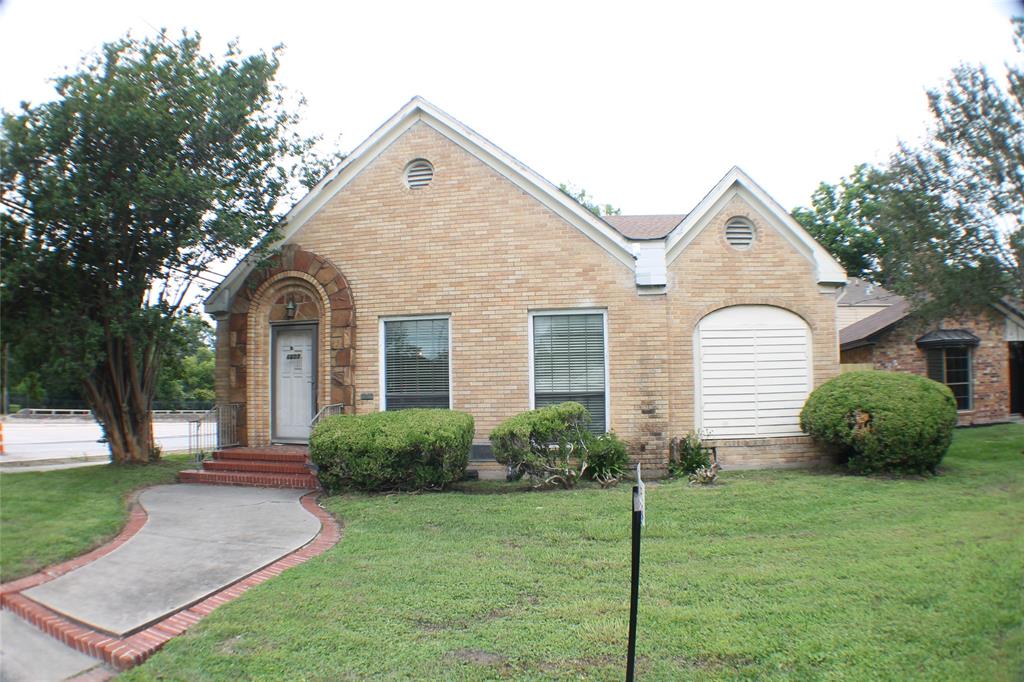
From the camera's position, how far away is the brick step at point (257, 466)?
33.4 feet

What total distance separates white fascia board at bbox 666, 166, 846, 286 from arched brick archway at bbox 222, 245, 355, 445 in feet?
20.0

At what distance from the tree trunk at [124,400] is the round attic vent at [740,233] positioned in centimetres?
1073

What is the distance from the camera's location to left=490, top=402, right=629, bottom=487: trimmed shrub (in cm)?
884

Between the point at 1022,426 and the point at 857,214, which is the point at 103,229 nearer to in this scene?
the point at 1022,426

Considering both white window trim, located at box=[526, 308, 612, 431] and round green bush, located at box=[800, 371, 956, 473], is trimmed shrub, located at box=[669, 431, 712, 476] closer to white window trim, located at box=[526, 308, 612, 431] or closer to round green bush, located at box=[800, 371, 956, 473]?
white window trim, located at box=[526, 308, 612, 431]

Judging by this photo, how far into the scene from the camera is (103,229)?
935cm

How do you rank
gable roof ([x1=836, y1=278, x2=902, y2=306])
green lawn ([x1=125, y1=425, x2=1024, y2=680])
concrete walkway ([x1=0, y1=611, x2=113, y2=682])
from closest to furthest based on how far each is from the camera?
green lawn ([x1=125, y1=425, x2=1024, y2=680]) < concrete walkway ([x1=0, y1=611, x2=113, y2=682]) < gable roof ([x1=836, y1=278, x2=902, y2=306])

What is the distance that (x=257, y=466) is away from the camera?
10.3 m

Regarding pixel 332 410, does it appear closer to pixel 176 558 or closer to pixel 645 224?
pixel 176 558

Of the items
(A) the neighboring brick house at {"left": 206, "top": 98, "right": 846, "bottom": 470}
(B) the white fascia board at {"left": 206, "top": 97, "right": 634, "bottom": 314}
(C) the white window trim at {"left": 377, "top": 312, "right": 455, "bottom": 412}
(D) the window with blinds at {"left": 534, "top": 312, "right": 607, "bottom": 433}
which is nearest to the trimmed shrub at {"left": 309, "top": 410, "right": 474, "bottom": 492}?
(A) the neighboring brick house at {"left": 206, "top": 98, "right": 846, "bottom": 470}

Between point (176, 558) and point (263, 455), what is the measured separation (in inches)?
186

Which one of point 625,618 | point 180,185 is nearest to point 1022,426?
point 625,618

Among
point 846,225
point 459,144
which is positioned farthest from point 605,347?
point 846,225

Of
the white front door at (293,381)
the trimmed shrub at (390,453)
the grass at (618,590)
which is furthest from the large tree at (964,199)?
the white front door at (293,381)
